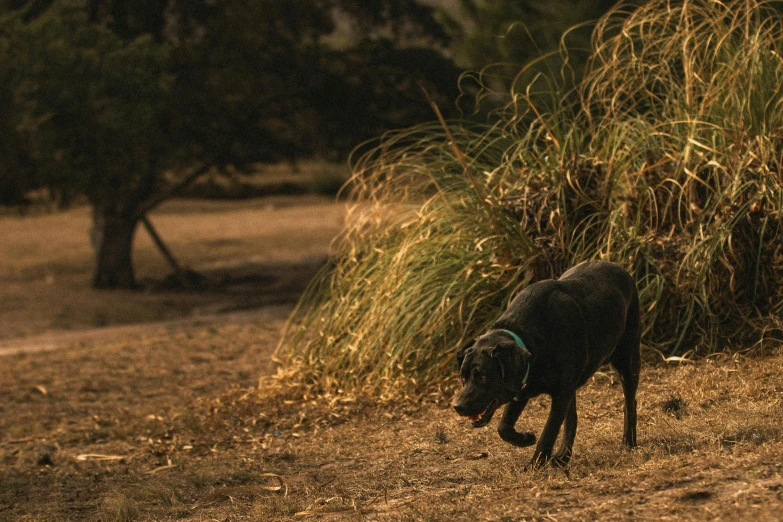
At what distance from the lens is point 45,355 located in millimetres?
10766

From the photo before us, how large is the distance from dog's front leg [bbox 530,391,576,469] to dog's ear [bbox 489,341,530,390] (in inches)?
12.3

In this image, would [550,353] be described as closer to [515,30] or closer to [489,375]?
[489,375]

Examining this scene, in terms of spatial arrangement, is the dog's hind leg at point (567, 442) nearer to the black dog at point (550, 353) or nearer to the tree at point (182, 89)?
the black dog at point (550, 353)

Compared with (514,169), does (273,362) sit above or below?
below

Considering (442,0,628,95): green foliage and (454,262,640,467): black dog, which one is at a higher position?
(442,0,628,95): green foliage

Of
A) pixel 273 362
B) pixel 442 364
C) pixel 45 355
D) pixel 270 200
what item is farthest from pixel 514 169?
pixel 270 200

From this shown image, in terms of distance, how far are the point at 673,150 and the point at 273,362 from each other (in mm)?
3389

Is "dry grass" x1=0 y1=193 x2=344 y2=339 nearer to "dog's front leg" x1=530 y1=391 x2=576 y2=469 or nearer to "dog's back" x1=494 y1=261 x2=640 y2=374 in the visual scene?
"dog's back" x1=494 y1=261 x2=640 y2=374

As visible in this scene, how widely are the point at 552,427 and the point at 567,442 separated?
19cm

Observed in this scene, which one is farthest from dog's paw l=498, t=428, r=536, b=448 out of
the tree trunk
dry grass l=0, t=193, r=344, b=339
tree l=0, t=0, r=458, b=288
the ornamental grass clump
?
the tree trunk

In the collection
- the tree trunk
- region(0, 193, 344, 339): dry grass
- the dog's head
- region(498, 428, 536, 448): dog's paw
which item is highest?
the dog's head

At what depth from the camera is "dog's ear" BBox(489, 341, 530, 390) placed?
13.4 ft

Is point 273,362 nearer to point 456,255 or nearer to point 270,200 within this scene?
point 456,255

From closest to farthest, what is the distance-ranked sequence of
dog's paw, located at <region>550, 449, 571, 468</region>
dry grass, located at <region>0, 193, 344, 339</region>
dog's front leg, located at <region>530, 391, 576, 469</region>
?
1. dog's front leg, located at <region>530, 391, 576, 469</region>
2. dog's paw, located at <region>550, 449, 571, 468</region>
3. dry grass, located at <region>0, 193, 344, 339</region>
